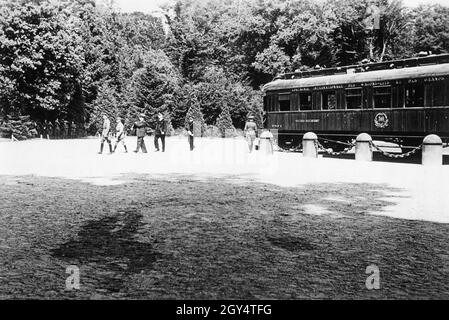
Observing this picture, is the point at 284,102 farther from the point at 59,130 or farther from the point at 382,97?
the point at 59,130

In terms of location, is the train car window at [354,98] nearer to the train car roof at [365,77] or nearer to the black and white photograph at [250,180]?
the black and white photograph at [250,180]

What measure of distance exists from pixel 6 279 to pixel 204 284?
1860mm

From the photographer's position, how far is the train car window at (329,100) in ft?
78.2

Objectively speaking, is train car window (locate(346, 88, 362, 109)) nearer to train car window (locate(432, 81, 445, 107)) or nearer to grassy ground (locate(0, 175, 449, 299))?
train car window (locate(432, 81, 445, 107))

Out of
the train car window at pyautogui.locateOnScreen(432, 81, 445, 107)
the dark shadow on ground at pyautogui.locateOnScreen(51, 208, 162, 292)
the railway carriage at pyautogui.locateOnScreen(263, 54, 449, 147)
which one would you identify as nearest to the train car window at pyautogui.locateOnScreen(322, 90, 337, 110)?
the railway carriage at pyautogui.locateOnScreen(263, 54, 449, 147)

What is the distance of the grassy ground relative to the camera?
4.61 meters

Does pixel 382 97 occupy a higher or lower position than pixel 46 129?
higher

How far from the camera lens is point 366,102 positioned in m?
22.4

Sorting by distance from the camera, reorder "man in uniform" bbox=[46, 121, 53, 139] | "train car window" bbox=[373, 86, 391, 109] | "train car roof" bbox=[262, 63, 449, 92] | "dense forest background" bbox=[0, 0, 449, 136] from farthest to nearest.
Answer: "man in uniform" bbox=[46, 121, 53, 139]
"dense forest background" bbox=[0, 0, 449, 136]
"train car window" bbox=[373, 86, 391, 109]
"train car roof" bbox=[262, 63, 449, 92]

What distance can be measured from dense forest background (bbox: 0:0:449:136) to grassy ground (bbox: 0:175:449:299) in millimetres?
32593

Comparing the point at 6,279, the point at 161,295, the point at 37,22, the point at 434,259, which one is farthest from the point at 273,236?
the point at 37,22

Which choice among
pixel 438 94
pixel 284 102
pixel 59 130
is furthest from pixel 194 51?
pixel 438 94

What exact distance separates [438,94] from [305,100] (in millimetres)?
7248

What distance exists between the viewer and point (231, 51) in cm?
5547
